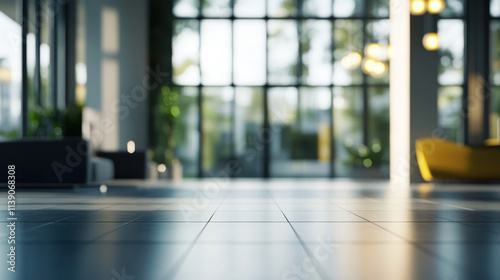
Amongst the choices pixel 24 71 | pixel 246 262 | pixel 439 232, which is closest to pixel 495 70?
pixel 24 71

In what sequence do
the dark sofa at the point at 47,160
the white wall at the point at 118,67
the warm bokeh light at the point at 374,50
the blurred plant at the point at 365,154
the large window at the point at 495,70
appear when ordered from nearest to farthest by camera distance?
1. the dark sofa at the point at 47,160
2. the warm bokeh light at the point at 374,50
3. the white wall at the point at 118,67
4. the blurred plant at the point at 365,154
5. the large window at the point at 495,70

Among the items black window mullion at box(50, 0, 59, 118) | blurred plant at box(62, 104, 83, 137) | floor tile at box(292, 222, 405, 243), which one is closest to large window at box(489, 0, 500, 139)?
blurred plant at box(62, 104, 83, 137)

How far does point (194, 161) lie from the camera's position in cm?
1072

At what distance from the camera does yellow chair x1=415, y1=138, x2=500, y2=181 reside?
23.4ft

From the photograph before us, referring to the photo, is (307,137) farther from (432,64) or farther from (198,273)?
(198,273)

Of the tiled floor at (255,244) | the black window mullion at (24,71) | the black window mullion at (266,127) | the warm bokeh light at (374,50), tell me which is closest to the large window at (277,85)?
the black window mullion at (266,127)

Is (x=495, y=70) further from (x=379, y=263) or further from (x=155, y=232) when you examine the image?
(x=379, y=263)

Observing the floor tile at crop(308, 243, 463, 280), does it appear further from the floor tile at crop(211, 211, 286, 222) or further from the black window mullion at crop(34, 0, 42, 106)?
the black window mullion at crop(34, 0, 42, 106)

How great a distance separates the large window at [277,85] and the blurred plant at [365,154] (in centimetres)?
8

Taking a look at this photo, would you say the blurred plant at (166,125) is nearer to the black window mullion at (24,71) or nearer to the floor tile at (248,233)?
the black window mullion at (24,71)

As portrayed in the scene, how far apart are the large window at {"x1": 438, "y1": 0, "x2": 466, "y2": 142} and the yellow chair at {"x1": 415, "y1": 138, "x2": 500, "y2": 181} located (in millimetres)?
3606

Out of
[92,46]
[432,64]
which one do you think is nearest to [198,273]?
[432,64]

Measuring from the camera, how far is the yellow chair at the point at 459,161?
23.4 ft

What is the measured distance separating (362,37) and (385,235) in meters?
9.48
